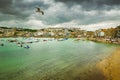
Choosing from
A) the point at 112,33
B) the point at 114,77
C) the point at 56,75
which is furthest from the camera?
the point at 112,33

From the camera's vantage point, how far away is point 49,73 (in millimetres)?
22812

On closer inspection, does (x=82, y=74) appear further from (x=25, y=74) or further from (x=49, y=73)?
(x=25, y=74)

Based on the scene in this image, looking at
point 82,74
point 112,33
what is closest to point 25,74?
point 82,74

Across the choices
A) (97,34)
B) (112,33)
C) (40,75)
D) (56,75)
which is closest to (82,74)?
(56,75)

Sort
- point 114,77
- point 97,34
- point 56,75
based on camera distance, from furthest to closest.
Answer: point 97,34 → point 56,75 → point 114,77

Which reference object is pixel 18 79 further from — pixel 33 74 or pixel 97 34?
pixel 97 34

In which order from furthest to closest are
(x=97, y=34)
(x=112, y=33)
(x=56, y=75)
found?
(x=97, y=34)
(x=112, y=33)
(x=56, y=75)

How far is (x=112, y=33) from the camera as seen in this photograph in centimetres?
12194

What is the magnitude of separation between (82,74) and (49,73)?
4356mm

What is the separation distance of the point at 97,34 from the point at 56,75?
467 feet

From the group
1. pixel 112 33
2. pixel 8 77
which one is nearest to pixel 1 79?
pixel 8 77

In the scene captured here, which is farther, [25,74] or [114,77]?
[25,74]

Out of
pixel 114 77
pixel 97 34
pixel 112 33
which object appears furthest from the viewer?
pixel 97 34

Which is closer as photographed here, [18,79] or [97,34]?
[18,79]
